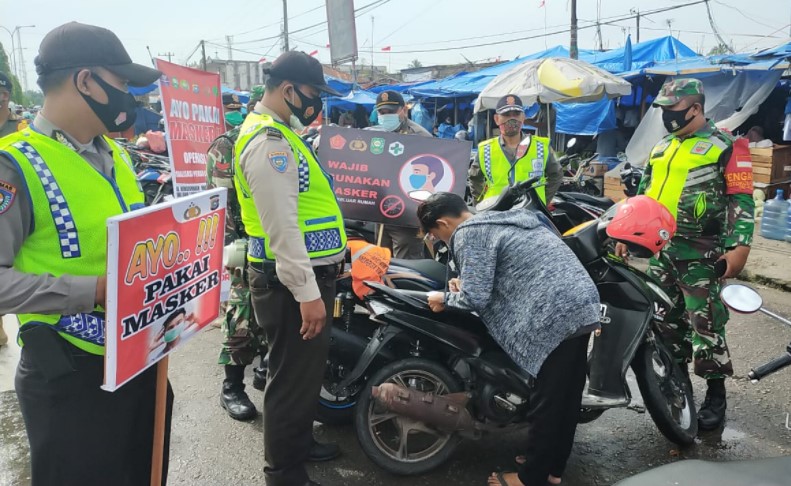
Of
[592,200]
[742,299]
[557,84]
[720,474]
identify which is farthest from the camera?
[557,84]

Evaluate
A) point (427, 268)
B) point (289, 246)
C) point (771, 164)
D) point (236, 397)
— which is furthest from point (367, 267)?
point (771, 164)

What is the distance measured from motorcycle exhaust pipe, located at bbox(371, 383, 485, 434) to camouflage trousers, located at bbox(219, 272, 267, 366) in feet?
3.31

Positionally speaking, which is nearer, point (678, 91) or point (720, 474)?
point (720, 474)

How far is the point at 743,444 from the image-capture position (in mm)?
3047

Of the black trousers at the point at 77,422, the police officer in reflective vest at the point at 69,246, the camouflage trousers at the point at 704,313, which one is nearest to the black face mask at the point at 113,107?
the police officer in reflective vest at the point at 69,246

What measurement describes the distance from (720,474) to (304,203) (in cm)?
168

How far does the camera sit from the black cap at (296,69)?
2314 millimetres

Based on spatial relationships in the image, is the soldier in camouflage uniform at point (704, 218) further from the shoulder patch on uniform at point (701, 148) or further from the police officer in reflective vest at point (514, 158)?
the police officer in reflective vest at point (514, 158)

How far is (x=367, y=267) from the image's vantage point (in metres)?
2.94

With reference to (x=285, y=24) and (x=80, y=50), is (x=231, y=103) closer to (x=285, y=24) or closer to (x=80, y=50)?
(x=80, y=50)

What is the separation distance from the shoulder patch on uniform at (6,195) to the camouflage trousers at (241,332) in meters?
1.97

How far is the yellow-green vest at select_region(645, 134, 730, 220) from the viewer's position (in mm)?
3150

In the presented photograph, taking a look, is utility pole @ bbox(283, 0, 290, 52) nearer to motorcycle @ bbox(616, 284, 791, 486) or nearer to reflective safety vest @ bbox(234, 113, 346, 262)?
reflective safety vest @ bbox(234, 113, 346, 262)

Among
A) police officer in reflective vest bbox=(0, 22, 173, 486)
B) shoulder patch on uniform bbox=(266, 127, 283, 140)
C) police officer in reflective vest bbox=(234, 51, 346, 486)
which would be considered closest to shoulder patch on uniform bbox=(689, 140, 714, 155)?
police officer in reflective vest bbox=(234, 51, 346, 486)
